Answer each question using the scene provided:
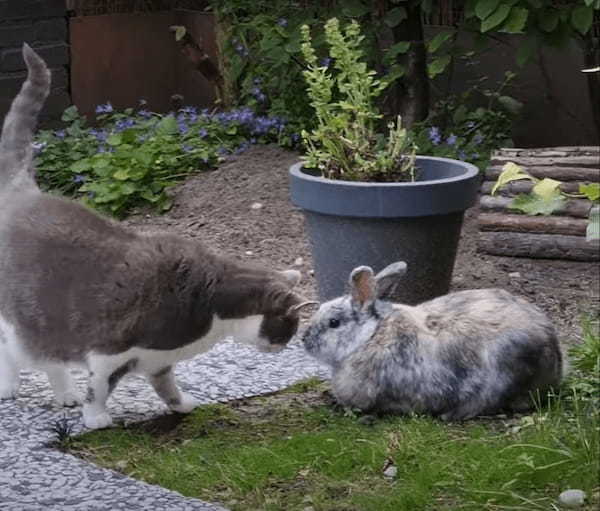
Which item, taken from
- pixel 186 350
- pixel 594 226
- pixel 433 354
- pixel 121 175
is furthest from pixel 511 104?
pixel 594 226

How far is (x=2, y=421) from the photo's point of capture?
5.04 meters

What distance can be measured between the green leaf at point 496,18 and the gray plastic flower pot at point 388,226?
3.56ft

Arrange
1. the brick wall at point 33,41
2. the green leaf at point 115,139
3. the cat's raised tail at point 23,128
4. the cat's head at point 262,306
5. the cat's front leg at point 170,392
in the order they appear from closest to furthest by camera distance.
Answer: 1. the cat's head at point 262,306
2. the cat's front leg at point 170,392
3. the cat's raised tail at point 23,128
4. the green leaf at point 115,139
5. the brick wall at point 33,41

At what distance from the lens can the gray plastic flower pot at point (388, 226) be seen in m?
5.95

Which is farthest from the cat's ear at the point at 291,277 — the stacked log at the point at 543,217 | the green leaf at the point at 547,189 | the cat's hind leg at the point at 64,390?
the stacked log at the point at 543,217

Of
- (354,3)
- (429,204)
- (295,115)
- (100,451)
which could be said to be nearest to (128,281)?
(100,451)

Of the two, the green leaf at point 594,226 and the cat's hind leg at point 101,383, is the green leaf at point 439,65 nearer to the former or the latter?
the cat's hind leg at point 101,383

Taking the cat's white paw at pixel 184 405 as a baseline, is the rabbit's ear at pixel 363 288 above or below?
above

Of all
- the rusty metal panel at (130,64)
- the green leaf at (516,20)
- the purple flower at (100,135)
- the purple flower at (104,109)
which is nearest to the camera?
the green leaf at (516,20)

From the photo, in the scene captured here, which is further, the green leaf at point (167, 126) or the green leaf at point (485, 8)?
the green leaf at point (167, 126)

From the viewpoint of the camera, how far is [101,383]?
4.86 m

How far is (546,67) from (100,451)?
5429 mm

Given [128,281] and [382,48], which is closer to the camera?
[128,281]

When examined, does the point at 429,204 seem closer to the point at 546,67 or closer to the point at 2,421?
the point at 2,421
